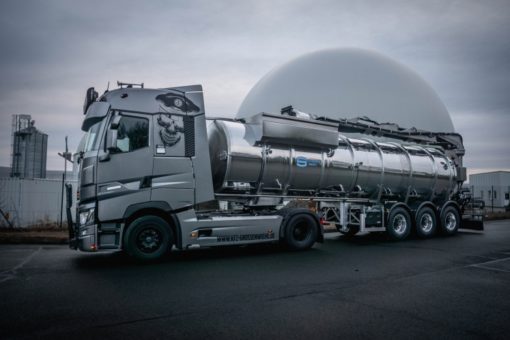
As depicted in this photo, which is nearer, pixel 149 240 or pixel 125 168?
pixel 125 168

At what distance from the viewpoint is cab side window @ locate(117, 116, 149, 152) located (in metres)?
7.37

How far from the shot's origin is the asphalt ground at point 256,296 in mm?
3695

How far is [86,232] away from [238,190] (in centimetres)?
353

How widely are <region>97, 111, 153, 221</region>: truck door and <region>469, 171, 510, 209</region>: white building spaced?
126 ft

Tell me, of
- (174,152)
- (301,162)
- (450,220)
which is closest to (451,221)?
(450,220)

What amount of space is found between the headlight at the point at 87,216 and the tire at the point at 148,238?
72 centimetres

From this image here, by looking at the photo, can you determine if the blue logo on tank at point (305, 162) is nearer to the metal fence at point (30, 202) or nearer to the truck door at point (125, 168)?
the truck door at point (125, 168)

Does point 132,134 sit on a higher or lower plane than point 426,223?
higher

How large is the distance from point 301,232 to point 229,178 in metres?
2.41

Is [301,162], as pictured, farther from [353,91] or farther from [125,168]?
[353,91]

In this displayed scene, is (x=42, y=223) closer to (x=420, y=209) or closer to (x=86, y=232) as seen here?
(x=86, y=232)

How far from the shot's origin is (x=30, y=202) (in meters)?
14.4

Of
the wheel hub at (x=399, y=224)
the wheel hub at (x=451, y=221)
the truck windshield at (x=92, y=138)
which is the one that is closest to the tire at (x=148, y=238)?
the truck windshield at (x=92, y=138)

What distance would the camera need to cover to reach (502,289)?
5.44 m
